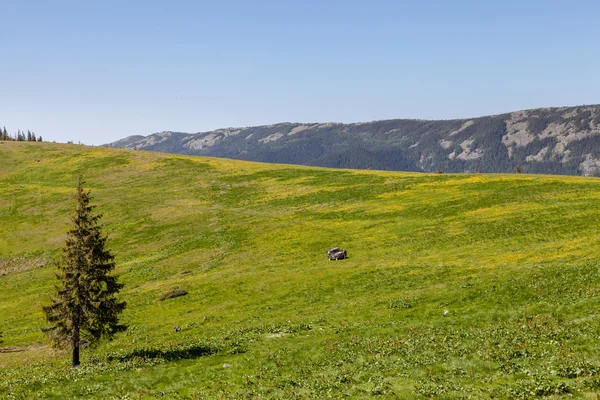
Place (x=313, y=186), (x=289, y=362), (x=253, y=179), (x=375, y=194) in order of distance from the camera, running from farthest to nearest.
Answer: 1. (x=253, y=179)
2. (x=313, y=186)
3. (x=375, y=194)
4. (x=289, y=362)

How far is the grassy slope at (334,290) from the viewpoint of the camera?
74.8 feet

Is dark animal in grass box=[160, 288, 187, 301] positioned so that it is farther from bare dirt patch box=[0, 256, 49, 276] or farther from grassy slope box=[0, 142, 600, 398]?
bare dirt patch box=[0, 256, 49, 276]

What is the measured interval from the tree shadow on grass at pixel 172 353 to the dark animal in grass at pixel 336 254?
2540 centimetres

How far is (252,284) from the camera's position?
49781 mm

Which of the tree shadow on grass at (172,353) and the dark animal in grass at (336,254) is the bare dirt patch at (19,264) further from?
the tree shadow on grass at (172,353)

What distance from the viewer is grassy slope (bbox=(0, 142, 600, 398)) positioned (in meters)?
22.8

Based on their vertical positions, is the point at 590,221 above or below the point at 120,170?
below

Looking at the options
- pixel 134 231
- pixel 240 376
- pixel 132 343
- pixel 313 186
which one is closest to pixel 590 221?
pixel 240 376

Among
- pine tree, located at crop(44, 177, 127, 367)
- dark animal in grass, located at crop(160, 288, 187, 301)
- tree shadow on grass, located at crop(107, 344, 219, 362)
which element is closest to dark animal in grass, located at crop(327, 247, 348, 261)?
dark animal in grass, located at crop(160, 288, 187, 301)

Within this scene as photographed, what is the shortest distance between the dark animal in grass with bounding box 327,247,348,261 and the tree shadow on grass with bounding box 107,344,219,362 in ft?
83.3

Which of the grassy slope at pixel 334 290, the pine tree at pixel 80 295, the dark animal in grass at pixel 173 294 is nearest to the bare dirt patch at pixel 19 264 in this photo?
the grassy slope at pixel 334 290

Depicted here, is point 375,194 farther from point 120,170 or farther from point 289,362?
point 120,170

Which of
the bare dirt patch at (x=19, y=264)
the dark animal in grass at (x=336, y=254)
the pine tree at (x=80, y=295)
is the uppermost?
the pine tree at (x=80, y=295)

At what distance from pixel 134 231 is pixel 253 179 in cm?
4086
